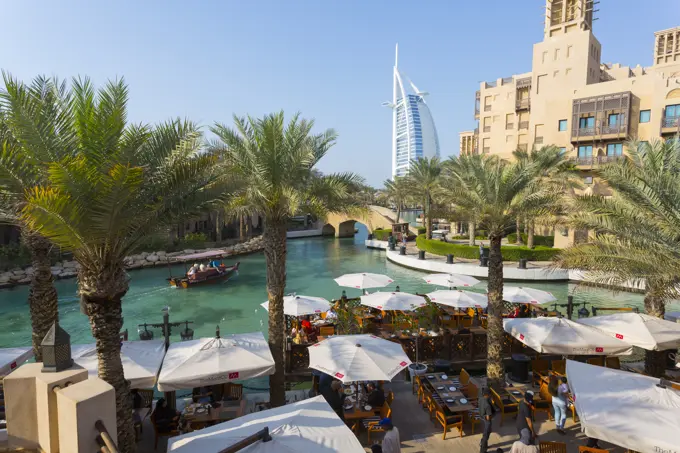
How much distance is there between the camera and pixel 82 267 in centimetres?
641

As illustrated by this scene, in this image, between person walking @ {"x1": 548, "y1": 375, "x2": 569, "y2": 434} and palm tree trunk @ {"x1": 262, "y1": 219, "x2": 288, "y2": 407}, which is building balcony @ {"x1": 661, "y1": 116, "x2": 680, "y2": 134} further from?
palm tree trunk @ {"x1": 262, "y1": 219, "x2": 288, "y2": 407}

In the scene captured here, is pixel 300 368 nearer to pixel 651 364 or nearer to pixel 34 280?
pixel 34 280

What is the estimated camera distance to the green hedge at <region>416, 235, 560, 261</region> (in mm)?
30766

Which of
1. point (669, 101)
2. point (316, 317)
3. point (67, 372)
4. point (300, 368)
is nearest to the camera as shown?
point (67, 372)

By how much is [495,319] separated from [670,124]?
35.6m

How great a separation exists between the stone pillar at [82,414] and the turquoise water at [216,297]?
1412 cm

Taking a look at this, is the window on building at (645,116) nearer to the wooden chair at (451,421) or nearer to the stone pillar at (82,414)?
the wooden chair at (451,421)

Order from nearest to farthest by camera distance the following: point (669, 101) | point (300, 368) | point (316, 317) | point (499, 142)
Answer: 1. point (300, 368)
2. point (316, 317)
3. point (669, 101)
4. point (499, 142)

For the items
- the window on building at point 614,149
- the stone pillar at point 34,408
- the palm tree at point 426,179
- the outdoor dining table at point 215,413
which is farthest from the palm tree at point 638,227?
the window on building at point 614,149

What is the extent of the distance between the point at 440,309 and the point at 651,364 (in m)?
7.04

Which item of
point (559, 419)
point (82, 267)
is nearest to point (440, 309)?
point (559, 419)

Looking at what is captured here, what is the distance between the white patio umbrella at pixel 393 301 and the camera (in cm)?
1438

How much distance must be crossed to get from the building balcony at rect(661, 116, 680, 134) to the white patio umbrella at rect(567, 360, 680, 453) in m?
36.7

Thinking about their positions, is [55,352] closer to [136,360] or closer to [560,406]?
[136,360]
